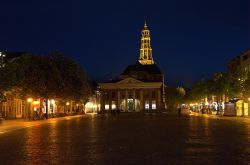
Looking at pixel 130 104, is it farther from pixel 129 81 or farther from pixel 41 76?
pixel 41 76

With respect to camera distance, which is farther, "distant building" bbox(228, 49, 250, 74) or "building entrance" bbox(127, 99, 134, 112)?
"building entrance" bbox(127, 99, 134, 112)

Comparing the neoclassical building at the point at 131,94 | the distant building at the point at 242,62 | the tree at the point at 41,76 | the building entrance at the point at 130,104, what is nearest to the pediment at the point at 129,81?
the neoclassical building at the point at 131,94

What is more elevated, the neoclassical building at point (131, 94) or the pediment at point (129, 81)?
the pediment at point (129, 81)

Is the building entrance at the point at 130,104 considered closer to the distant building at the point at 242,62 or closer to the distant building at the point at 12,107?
the distant building at the point at 242,62

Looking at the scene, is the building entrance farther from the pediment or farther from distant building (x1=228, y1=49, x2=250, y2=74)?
distant building (x1=228, y1=49, x2=250, y2=74)

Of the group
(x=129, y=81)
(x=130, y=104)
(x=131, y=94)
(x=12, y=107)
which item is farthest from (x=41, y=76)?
(x=130, y=104)

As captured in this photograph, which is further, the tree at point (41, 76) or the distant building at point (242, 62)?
the distant building at point (242, 62)

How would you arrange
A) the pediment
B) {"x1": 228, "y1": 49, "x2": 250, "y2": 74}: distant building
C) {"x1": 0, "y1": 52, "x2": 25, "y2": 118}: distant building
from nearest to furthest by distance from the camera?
{"x1": 0, "y1": 52, "x2": 25, "y2": 118}: distant building → {"x1": 228, "y1": 49, "x2": 250, "y2": 74}: distant building → the pediment

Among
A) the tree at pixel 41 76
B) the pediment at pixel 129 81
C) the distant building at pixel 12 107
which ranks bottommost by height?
the distant building at pixel 12 107

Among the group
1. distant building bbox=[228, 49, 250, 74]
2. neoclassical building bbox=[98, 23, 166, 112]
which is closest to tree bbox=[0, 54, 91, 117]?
distant building bbox=[228, 49, 250, 74]

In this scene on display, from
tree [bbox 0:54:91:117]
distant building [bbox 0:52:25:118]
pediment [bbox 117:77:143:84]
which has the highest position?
pediment [bbox 117:77:143:84]

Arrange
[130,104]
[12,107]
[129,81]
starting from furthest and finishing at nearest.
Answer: [130,104] < [129,81] < [12,107]

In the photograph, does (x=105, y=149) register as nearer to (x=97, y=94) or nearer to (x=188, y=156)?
(x=188, y=156)

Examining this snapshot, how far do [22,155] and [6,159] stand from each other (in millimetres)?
1292
